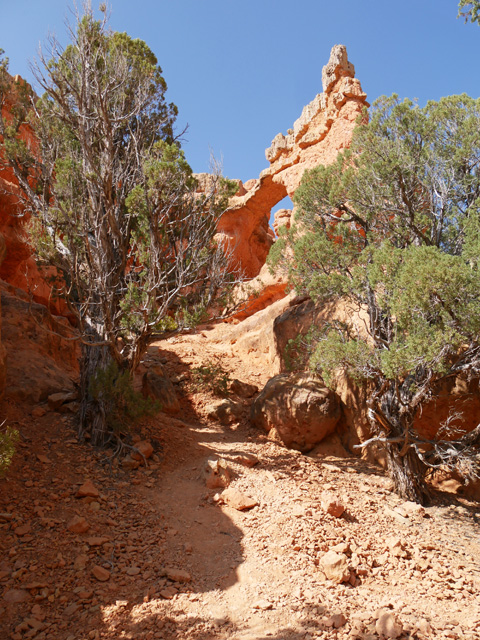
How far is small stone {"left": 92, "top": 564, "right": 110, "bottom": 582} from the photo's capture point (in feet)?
17.6

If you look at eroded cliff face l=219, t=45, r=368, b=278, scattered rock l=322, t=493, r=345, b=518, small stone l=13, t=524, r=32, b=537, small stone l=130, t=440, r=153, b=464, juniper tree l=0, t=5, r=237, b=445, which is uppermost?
eroded cliff face l=219, t=45, r=368, b=278

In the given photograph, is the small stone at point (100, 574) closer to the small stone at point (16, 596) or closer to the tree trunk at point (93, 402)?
the small stone at point (16, 596)

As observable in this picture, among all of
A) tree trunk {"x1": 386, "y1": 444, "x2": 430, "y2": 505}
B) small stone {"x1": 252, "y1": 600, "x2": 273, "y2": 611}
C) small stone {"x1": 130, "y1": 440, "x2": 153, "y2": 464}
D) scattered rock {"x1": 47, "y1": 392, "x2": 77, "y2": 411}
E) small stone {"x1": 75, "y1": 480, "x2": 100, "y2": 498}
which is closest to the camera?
small stone {"x1": 252, "y1": 600, "x2": 273, "y2": 611}

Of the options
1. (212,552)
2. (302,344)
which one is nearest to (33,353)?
(302,344)

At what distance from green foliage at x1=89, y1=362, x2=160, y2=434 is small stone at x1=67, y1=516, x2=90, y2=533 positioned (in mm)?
2532

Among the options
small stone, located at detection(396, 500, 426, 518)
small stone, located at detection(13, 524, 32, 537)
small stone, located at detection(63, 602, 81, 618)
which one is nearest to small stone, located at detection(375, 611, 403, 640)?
small stone, located at detection(396, 500, 426, 518)

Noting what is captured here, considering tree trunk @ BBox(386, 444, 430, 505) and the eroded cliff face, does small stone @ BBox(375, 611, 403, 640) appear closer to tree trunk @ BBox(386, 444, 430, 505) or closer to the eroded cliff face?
tree trunk @ BBox(386, 444, 430, 505)

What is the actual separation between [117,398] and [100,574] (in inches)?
147

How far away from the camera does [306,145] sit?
1852 cm

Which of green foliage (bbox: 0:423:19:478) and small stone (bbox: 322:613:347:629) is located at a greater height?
green foliage (bbox: 0:423:19:478)

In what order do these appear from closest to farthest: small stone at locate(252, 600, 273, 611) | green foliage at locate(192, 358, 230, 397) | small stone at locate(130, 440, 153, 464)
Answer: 1. small stone at locate(252, 600, 273, 611)
2. small stone at locate(130, 440, 153, 464)
3. green foliage at locate(192, 358, 230, 397)

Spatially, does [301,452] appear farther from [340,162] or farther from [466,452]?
[340,162]

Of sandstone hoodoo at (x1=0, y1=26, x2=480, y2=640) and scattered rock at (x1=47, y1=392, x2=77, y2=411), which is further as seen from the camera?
scattered rock at (x1=47, y1=392, x2=77, y2=411)

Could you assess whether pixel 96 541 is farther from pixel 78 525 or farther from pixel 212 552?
pixel 212 552
